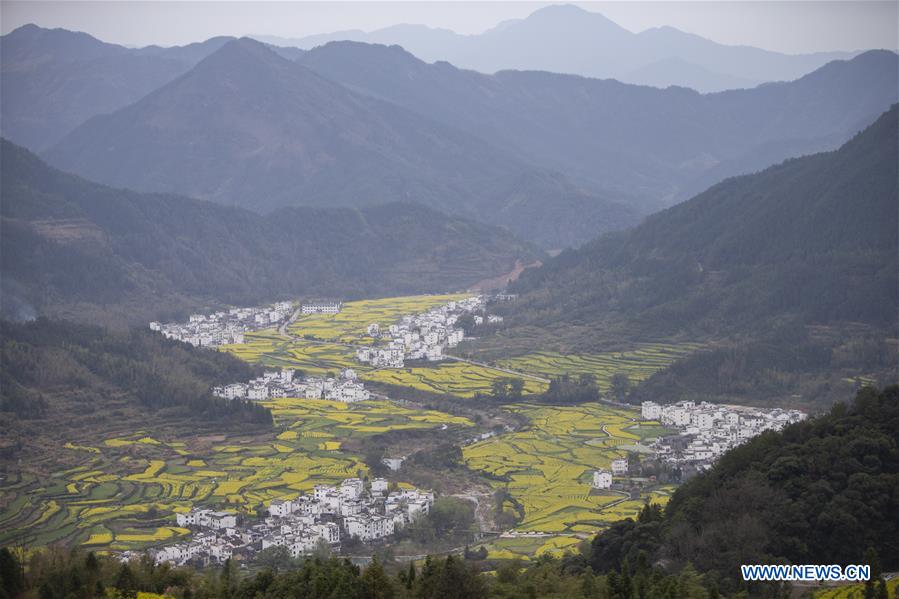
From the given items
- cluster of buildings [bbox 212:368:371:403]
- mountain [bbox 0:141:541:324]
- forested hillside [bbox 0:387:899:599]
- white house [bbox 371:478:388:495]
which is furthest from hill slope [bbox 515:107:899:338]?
forested hillside [bbox 0:387:899:599]

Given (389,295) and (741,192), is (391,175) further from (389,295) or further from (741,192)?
(741,192)

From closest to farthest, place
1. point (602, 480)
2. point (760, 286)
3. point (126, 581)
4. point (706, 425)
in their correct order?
point (126, 581), point (602, 480), point (706, 425), point (760, 286)

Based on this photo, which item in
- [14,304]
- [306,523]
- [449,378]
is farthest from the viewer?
[14,304]

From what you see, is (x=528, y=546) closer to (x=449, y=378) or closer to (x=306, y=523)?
Answer: (x=306, y=523)

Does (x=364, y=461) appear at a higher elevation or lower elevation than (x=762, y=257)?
lower

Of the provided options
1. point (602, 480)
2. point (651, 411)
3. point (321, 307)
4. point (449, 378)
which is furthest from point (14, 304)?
point (602, 480)

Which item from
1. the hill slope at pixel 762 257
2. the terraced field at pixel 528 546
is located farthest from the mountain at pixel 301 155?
the terraced field at pixel 528 546

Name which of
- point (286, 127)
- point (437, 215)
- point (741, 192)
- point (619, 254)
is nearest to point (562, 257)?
point (619, 254)
